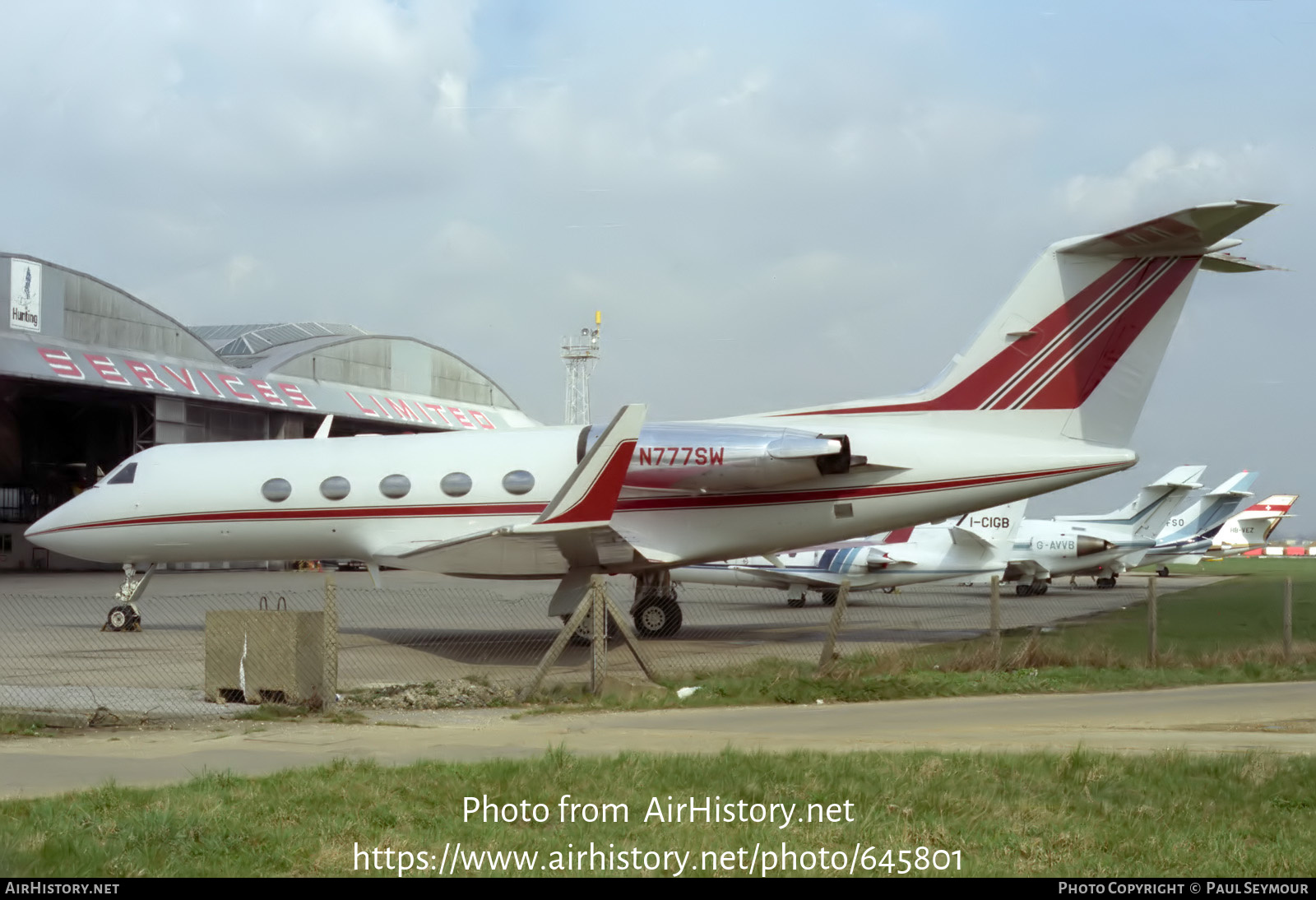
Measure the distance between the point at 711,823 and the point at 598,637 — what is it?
610cm

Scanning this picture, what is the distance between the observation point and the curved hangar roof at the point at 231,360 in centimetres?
3441

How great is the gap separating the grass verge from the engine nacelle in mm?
9666

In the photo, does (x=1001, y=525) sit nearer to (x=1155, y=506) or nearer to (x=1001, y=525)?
(x=1001, y=525)

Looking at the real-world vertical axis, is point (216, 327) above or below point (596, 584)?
above

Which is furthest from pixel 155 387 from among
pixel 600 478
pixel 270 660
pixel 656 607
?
pixel 270 660

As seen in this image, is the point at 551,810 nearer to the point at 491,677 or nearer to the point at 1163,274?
the point at 491,677

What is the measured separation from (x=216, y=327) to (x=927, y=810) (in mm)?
48633

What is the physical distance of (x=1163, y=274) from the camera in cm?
1686

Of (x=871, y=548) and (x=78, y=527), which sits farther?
(x=871, y=548)

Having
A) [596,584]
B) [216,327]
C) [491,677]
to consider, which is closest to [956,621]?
[491,677]

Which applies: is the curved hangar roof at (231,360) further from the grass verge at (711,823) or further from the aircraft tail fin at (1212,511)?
the grass verge at (711,823)

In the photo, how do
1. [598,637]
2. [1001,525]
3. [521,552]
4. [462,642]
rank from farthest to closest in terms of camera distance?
1. [1001,525]
2. [462,642]
3. [521,552]
4. [598,637]

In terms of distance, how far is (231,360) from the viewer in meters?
44.1

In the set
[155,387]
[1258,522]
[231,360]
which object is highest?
[231,360]
